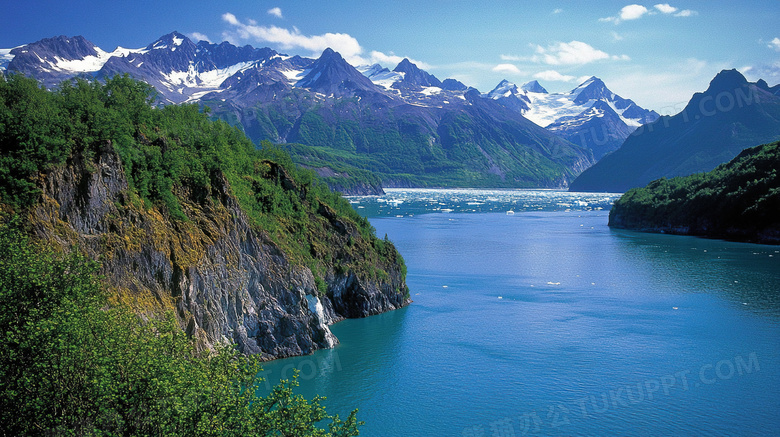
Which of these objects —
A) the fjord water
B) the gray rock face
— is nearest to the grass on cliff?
the gray rock face

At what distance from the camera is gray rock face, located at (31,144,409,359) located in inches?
1075

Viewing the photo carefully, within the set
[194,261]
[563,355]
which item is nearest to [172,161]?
[194,261]

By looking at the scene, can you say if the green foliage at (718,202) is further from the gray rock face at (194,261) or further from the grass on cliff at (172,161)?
the gray rock face at (194,261)

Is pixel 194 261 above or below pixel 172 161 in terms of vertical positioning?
below

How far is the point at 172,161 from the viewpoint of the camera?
34156mm

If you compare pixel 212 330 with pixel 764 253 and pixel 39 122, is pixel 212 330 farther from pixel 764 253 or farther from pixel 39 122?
pixel 764 253

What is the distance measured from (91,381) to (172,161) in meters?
19.7

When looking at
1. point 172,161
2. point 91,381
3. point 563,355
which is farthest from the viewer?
point 563,355

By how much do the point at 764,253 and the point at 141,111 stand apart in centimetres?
10231

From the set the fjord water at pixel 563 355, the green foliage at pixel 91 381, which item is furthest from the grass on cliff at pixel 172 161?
the green foliage at pixel 91 381

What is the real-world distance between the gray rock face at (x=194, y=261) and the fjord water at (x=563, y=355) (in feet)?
11.5

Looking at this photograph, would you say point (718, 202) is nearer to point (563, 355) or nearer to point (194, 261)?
point (563, 355)

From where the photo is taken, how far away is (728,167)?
141 m

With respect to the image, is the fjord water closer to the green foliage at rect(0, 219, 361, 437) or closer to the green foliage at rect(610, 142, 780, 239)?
the green foliage at rect(0, 219, 361, 437)
